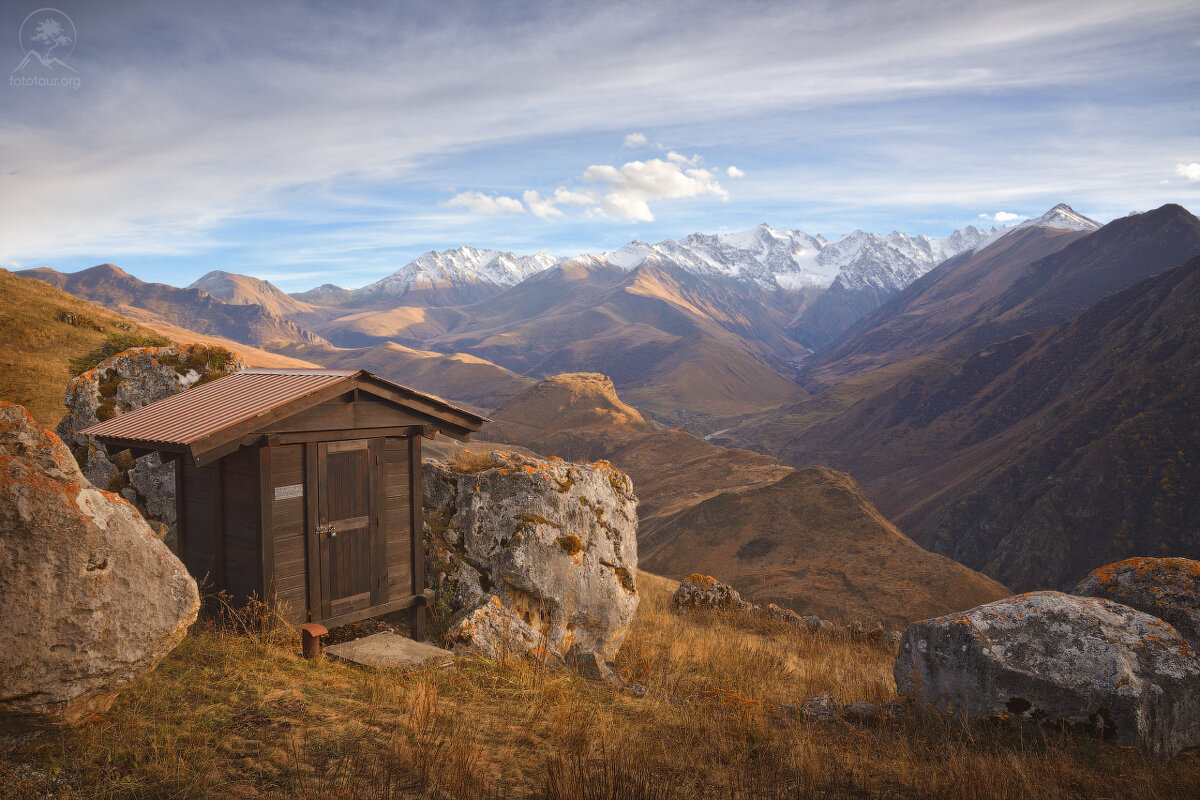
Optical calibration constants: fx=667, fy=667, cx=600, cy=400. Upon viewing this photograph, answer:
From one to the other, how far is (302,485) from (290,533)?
57cm

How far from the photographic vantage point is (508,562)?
9.73m

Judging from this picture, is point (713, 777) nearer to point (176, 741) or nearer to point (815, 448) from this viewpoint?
point (176, 741)

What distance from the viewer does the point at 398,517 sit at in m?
9.05

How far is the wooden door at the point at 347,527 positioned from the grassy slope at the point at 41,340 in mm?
18058

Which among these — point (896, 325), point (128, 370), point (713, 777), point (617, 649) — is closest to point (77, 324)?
point (128, 370)

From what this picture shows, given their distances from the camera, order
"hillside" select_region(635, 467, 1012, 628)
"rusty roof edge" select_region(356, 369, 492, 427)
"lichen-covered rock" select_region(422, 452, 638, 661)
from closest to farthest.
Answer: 1. "rusty roof edge" select_region(356, 369, 492, 427)
2. "lichen-covered rock" select_region(422, 452, 638, 661)
3. "hillside" select_region(635, 467, 1012, 628)

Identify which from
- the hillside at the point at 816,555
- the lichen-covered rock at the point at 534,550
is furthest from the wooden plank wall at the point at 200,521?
the hillside at the point at 816,555

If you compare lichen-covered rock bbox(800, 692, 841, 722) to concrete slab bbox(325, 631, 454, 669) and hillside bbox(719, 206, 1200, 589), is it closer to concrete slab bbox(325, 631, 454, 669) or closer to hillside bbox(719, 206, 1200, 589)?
concrete slab bbox(325, 631, 454, 669)

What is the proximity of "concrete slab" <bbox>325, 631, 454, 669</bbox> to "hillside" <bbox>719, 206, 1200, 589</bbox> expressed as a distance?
39043mm

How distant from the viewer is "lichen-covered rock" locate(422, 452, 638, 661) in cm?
973

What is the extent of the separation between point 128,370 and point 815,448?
74.5 meters

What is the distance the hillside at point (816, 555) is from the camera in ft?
83.4

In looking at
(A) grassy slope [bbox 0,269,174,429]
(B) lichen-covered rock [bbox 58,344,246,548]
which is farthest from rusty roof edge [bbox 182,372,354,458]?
(A) grassy slope [bbox 0,269,174,429]

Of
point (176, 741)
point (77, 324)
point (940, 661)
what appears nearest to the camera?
point (176, 741)
